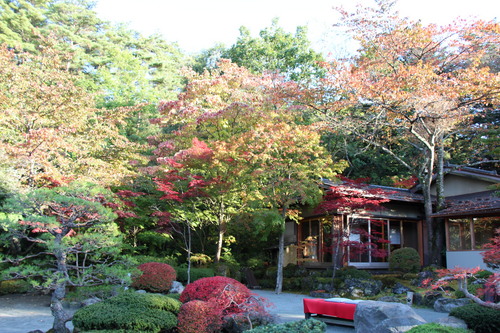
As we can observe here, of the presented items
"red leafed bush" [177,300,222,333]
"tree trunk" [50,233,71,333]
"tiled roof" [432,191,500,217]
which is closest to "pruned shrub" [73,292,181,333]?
"red leafed bush" [177,300,222,333]

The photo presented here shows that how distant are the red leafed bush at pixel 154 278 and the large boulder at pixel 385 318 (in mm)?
5487

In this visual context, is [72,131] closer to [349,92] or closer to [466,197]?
[349,92]

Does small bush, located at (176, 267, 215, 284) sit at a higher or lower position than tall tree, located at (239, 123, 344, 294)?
Answer: lower

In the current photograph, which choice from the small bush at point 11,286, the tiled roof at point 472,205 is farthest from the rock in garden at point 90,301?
the tiled roof at point 472,205

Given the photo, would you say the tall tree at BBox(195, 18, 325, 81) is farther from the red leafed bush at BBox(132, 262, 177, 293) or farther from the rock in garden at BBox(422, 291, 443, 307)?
the red leafed bush at BBox(132, 262, 177, 293)

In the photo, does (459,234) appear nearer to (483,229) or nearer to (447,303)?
(483,229)

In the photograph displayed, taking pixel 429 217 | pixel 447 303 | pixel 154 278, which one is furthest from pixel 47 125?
pixel 429 217

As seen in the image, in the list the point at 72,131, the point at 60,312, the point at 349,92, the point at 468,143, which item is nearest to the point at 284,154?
the point at 349,92

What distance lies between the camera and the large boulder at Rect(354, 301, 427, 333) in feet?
20.4

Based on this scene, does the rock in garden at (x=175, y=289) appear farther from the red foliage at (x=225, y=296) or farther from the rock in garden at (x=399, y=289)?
the rock in garden at (x=399, y=289)

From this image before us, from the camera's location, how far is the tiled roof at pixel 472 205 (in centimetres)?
1326

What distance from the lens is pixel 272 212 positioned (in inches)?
509

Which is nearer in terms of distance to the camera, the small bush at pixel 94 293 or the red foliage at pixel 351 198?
the small bush at pixel 94 293

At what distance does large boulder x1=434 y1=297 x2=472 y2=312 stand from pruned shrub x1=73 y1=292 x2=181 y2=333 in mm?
6259
